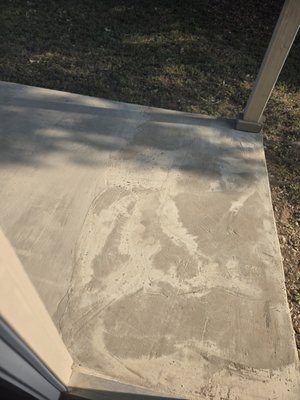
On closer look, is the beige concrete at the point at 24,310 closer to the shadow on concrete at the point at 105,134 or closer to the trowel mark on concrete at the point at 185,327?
the trowel mark on concrete at the point at 185,327

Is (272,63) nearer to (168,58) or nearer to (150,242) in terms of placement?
(150,242)

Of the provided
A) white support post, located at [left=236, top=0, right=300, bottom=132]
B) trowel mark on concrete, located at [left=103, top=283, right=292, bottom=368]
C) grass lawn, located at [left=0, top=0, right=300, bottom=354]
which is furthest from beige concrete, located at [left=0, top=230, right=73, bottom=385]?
white support post, located at [left=236, top=0, right=300, bottom=132]

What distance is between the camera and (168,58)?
484 cm

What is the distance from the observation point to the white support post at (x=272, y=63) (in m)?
2.86

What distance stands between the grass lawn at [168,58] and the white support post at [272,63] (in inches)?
12.7

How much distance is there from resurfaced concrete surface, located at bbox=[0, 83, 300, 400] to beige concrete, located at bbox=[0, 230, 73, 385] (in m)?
0.65

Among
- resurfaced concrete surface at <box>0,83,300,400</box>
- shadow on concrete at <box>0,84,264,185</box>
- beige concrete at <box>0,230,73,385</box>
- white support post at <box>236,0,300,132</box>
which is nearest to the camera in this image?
beige concrete at <box>0,230,73,385</box>

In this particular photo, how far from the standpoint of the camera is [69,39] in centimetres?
495

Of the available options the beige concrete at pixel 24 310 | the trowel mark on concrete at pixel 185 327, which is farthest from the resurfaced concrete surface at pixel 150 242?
the beige concrete at pixel 24 310

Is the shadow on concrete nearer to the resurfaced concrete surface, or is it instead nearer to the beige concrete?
the resurfaced concrete surface

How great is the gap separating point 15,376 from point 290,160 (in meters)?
3.09

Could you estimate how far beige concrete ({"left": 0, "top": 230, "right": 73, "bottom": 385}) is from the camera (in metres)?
0.98

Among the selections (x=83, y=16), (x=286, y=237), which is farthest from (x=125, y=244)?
(x=83, y=16)

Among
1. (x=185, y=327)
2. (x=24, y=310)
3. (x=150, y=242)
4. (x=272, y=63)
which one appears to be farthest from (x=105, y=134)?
(x=24, y=310)
